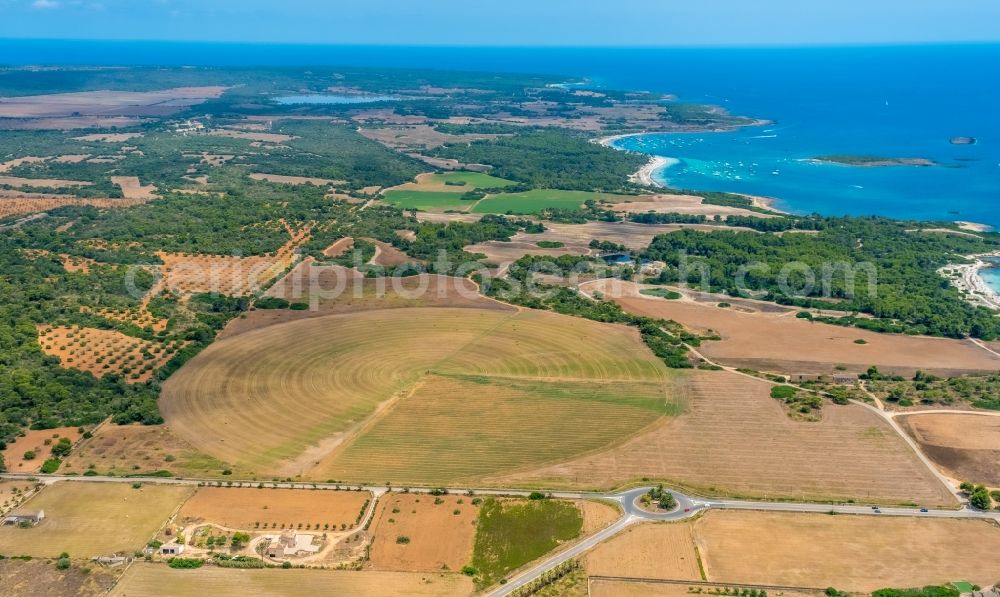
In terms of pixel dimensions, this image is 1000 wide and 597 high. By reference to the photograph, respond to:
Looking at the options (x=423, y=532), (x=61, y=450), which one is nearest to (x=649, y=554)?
(x=423, y=532)

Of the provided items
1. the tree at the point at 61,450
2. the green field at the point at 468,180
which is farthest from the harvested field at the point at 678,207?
the tree at the point at 61,450

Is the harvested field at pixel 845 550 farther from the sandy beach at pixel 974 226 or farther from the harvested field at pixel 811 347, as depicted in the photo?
the sandy beach at pixel 974 226

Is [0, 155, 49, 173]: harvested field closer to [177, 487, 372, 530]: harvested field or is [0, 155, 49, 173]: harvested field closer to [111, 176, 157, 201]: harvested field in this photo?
[111, 176, 157, 201]: harvested field

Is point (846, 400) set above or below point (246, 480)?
above

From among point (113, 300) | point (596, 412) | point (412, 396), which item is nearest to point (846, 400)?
point (596, 412)

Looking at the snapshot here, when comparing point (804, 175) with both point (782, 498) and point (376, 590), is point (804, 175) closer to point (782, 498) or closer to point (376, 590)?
point (782, 498)

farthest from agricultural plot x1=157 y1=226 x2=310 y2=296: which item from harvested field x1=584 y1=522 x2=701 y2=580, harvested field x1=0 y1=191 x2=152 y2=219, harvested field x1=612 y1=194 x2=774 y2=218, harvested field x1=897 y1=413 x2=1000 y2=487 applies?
harvested field x1=897 y1=413 x2=1000 y2=487
